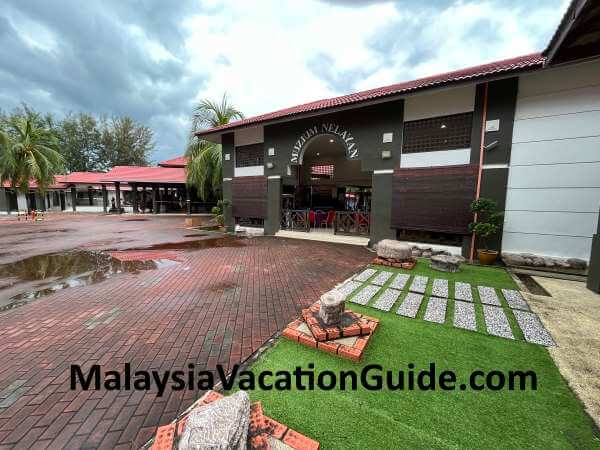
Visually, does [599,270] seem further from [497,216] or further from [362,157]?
[362,157]

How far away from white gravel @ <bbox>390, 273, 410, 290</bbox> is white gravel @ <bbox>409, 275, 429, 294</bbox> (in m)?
0.17

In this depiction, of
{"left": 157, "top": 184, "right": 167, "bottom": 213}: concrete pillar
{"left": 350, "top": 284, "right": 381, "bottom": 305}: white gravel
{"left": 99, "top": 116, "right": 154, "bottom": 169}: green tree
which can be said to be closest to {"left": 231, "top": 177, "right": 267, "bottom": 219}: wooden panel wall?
{"left": 350, "top": 284, "right": 381, "bottom": 305}: white gravel

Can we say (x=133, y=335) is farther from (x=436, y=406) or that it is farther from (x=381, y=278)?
(x=381, y=278)

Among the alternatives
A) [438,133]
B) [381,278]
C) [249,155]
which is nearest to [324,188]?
[249,155]

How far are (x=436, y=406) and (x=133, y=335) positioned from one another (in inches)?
139

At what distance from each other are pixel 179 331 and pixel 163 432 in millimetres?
1721

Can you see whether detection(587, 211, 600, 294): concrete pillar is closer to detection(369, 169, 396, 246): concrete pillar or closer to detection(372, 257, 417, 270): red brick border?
detection(372, 257, 417, 270): red brick border

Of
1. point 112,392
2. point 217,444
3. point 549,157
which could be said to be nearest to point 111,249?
point 112,392

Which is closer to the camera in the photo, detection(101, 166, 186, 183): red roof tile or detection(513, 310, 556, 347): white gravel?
detection(513, 310, 556, 347): white gravel

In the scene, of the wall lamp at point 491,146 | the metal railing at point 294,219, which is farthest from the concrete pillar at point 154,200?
the wall lamp at point 491,146

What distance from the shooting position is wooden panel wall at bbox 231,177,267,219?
38.8 ft

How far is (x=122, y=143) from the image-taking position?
41.5m

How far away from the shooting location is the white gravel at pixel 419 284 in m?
4.78

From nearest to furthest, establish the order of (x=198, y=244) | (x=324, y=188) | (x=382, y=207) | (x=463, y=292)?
(x=463, y=292) → (x=382, y=207) → (x=198, y=244) → (x=324, y=188)
